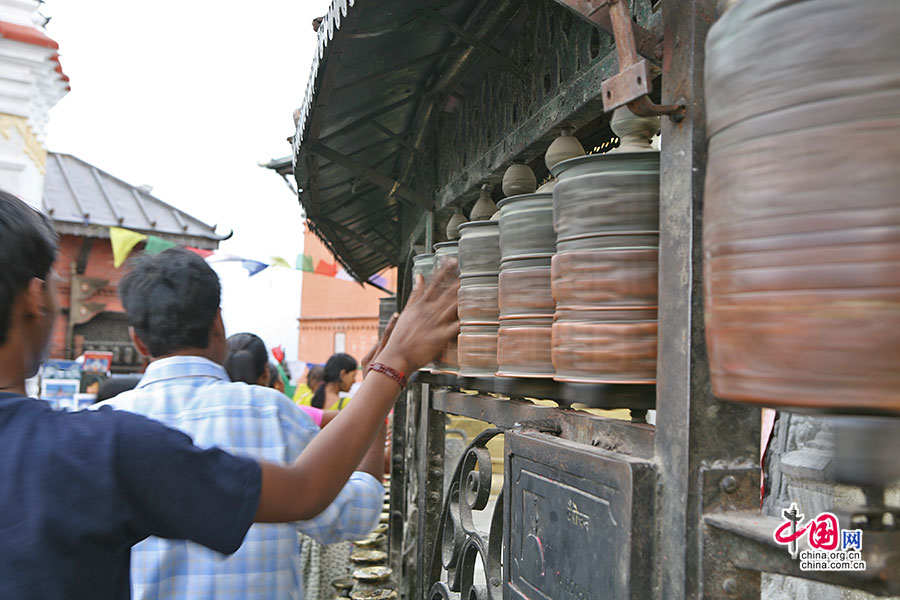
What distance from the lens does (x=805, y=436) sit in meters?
2.09

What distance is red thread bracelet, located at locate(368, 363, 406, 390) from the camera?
134 cm

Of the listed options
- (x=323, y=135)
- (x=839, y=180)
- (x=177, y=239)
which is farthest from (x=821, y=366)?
(x=177, y=239)

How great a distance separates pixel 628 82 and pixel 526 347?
0.63m

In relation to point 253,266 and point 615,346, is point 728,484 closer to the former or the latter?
point 615,346

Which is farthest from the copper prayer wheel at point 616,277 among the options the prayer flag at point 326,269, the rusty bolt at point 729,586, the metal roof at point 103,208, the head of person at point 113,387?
the metal roof at point 103,208

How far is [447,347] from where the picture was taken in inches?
78.5

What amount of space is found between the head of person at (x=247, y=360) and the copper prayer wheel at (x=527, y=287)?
199cm

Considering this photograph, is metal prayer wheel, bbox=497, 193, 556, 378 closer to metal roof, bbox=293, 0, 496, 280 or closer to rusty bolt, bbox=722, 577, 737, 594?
rusty bolt, bbox=722, 577, 737, 594

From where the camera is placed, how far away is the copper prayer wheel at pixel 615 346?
1153 mm

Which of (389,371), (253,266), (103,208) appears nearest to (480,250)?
(389,371)

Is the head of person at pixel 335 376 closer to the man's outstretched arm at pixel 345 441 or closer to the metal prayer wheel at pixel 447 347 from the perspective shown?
the metal prayer wheel at pixel 447 347

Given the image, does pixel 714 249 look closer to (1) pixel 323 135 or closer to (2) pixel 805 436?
(2) pixel 805 436

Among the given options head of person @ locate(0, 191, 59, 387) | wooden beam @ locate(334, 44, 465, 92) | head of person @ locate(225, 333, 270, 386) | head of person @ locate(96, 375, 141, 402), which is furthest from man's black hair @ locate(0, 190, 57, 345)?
head of person @ locate(96, 375, 141, 402)

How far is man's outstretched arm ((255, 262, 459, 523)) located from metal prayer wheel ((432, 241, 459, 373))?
10.0 inches
